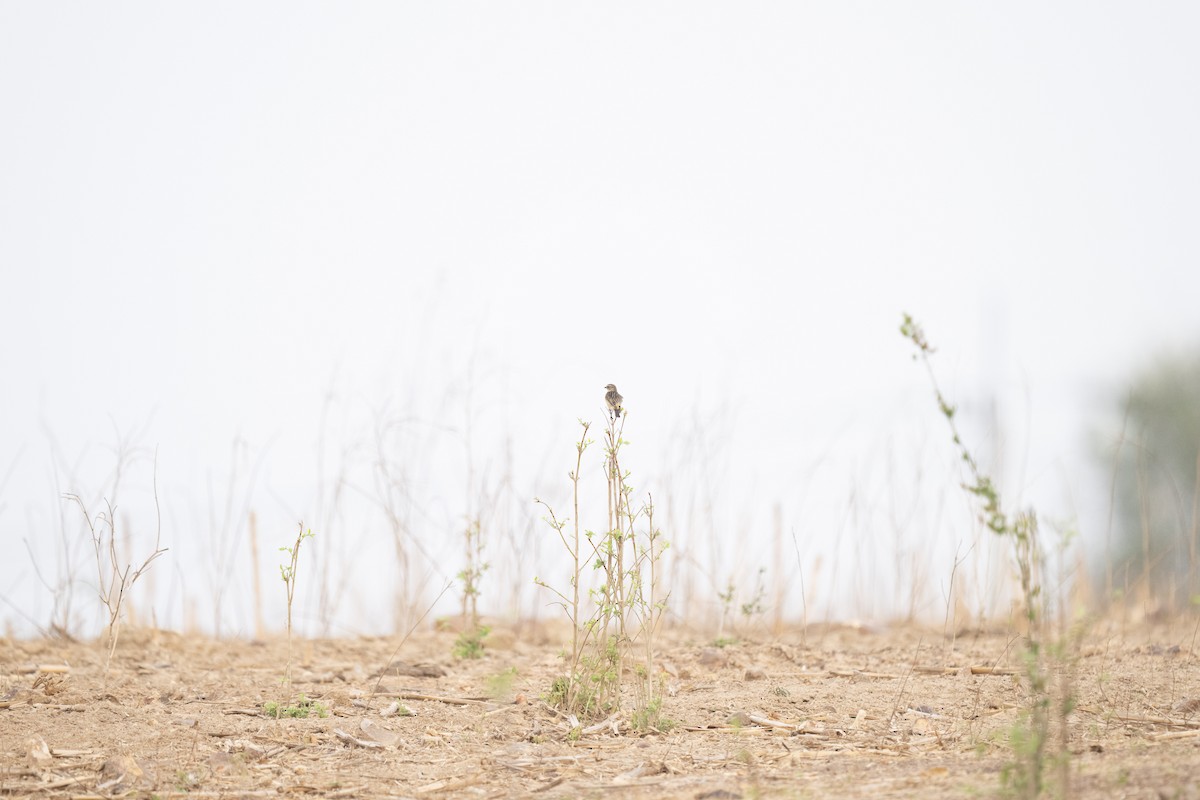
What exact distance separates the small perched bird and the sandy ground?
2.41 ft

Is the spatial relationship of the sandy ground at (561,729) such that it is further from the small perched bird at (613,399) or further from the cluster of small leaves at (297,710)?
the small perched bird at (613,399)

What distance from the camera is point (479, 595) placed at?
4176mm

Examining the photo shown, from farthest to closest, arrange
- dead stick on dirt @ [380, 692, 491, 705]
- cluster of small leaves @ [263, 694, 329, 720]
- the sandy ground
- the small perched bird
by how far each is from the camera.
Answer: dead stick on dirt @ [380, 692, 491, 705] < cluster of small leaves @ [263, 694, 329, 720] < the small perched bird < the sandy ground

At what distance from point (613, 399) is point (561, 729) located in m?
0.92

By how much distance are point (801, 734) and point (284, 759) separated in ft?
4.38

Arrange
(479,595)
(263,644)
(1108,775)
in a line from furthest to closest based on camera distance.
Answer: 1. (263,644)
2. (479,595)
3. (1108,775)

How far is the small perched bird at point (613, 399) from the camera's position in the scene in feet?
8.79

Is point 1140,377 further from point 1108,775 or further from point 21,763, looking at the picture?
point 21,763

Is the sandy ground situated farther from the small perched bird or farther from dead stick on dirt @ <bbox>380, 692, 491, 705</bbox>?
the small perched bird

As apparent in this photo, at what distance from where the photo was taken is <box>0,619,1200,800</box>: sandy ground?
2299mm

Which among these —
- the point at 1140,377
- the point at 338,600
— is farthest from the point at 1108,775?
the point at 1140,377

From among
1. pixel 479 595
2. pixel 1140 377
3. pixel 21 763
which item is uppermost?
pixel 1140 377

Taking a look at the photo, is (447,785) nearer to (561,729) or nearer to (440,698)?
(561,729)

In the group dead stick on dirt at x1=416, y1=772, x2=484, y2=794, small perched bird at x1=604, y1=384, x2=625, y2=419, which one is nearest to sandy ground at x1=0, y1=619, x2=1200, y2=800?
dead stick on dirt at x1=416, y1=772, x2=484, y2=794
